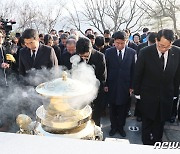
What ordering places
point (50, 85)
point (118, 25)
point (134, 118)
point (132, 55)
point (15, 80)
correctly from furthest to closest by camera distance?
point (118, 25), point (134, 118), point (15, 80), point (132, 55), point (50, 85)

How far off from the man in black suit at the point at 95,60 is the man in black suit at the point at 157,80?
52 cm

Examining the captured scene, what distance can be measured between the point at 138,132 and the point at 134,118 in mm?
633

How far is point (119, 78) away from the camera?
4.07 meters

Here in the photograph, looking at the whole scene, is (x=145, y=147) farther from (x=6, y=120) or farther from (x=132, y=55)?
(x=6, y=120)

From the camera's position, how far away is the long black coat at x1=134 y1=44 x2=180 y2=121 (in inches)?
132

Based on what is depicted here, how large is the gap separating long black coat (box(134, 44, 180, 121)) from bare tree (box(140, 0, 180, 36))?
564 inches

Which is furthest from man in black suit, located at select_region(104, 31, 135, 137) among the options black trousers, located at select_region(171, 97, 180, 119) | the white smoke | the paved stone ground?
black trousers, located at select_region(171, 97, 180, 119)

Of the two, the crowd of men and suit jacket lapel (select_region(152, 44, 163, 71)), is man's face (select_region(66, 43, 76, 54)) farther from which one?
suit jacket lapel (select_region(152, 44, 163, 71))

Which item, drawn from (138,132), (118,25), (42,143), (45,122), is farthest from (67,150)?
(118,25)

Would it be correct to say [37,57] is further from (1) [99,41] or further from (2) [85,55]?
(1) [99,41]

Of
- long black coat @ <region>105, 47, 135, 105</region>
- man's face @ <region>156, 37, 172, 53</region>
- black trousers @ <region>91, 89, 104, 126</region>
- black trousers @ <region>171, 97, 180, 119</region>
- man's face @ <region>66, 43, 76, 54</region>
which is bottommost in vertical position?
black trousers @ <region>171, 97, 180, 119</region>

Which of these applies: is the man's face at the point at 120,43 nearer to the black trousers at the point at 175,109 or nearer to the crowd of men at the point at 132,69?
the crowd of men at the point at 132,69

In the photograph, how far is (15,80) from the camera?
4.70 m

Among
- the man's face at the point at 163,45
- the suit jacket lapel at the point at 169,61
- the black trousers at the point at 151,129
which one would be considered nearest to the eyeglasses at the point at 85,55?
the man's face at the point at 163,45
